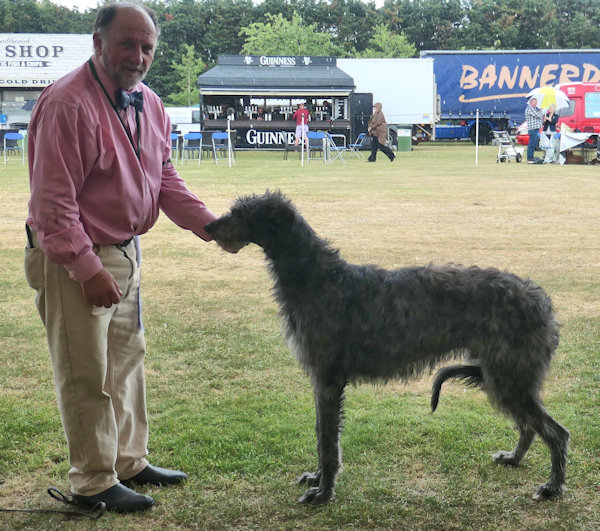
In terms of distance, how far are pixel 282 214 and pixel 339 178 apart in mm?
16719

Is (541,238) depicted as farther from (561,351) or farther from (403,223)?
(561,351)

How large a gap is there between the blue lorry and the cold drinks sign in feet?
75.2

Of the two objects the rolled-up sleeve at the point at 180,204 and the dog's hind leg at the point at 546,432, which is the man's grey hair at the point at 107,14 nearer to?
the rolled-up sleeve at the point at 180,204

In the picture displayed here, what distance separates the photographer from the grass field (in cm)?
334

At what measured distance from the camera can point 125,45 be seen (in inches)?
115

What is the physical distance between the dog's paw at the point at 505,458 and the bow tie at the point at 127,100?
2665 mm

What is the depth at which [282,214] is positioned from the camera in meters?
3.41

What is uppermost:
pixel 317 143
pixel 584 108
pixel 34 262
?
pixel 584 108

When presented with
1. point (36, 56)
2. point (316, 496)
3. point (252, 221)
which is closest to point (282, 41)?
point (36, 56)

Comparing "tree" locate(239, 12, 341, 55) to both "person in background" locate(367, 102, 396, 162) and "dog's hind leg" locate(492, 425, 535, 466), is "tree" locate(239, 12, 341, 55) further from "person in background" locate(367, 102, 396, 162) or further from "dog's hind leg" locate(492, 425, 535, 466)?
"dog's hind leg" locate(492, 425, 535, 466)

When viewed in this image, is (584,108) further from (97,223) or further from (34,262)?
(34,262)

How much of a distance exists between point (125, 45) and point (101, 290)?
1.06 m

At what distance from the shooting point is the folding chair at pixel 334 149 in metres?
27.1

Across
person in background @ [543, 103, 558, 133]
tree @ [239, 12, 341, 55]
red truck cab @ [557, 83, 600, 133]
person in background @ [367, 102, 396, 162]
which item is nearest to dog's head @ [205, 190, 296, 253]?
person in background @ [543, 103, 558, 133]
